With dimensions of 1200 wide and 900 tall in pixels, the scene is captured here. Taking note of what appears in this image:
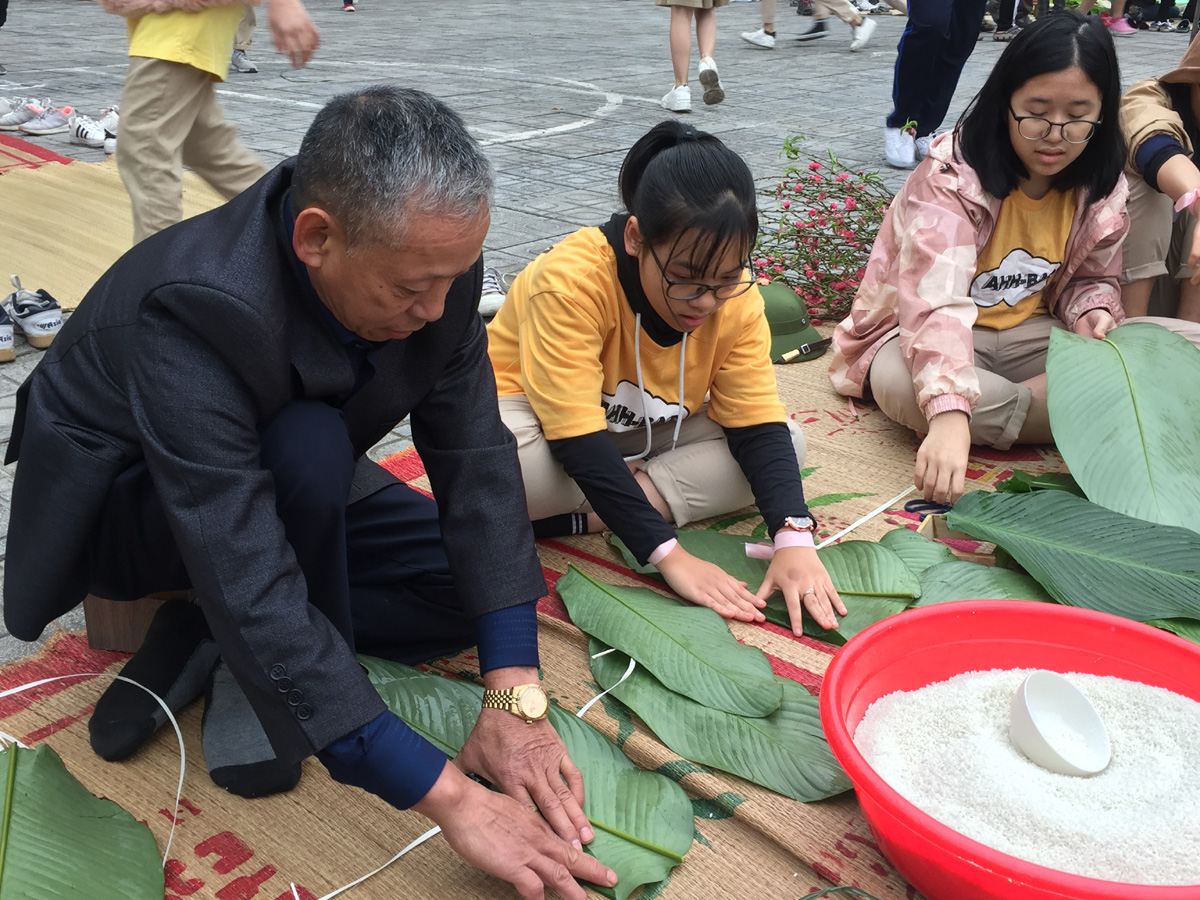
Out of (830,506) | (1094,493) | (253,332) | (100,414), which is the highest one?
(253,332)

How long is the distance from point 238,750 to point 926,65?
13.5ft

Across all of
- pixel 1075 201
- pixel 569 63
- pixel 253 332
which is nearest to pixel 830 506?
pixel 1075 201

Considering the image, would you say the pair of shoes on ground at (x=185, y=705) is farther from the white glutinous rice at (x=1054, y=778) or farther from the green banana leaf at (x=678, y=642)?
the white glutinous rice at (x=1054, y=778)

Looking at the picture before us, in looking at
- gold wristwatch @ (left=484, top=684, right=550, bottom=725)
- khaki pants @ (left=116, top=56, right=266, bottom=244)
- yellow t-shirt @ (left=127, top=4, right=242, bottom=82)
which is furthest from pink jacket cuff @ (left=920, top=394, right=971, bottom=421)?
khaki pants @ (left=116, top=56, right=266, bottom=244)

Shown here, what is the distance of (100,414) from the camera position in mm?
1187

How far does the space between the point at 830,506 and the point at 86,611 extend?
4.10 feet

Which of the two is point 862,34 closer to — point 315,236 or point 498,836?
point 315,236

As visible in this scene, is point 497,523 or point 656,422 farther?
point 656,422

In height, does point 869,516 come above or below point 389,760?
below

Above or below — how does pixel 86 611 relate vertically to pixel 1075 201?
below

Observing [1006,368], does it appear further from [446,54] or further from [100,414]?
[446,54]

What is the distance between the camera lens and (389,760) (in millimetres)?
1087

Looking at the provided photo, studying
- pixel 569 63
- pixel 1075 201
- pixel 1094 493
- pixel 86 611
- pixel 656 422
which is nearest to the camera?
pixel 86 611

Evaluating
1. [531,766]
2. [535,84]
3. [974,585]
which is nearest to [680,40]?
[535,84]
